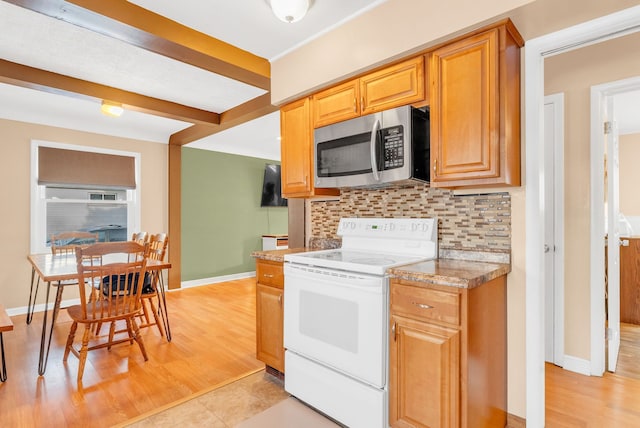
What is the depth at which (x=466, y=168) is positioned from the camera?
5.73 feet

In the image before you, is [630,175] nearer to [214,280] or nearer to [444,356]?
[444,356]

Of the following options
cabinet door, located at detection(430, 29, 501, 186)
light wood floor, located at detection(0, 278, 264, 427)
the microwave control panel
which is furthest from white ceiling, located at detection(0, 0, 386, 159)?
light wood floor, located at detection(0, 278, 264, 427)

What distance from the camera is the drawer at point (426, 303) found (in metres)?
1.45

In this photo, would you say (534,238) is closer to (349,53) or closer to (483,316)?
(483,316)

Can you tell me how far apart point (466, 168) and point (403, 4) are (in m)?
1.02

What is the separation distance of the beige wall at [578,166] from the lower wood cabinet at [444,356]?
119 cm

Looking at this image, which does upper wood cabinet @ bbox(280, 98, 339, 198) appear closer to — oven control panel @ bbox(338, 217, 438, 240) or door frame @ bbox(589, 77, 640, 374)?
oven control panel @ bbox(338, 217, 438, 240)

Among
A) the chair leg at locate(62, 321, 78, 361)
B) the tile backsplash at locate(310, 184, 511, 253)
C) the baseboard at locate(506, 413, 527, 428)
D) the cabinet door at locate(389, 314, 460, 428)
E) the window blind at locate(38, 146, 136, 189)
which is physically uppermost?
the window blind at locate(38, 146, 136, 189)

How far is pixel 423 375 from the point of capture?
155cm

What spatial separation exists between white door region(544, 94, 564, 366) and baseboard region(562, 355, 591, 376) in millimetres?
36

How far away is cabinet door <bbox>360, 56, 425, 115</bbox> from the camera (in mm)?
1951

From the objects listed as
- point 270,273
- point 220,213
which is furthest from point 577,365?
point 220,213

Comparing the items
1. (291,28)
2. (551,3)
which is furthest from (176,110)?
(551,3)

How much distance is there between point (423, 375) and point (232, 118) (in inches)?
134
